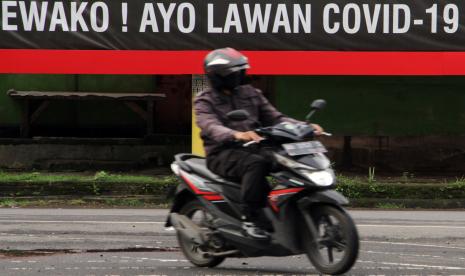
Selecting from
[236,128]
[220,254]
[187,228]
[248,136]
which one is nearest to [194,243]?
[187,228]

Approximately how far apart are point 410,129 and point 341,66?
2.73 m

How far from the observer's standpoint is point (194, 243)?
784 cm

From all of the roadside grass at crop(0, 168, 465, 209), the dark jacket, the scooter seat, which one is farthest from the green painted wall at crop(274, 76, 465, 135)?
the dark jacket

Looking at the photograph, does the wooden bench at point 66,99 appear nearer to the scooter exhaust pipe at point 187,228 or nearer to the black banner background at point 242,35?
the black banner background at point 242,35

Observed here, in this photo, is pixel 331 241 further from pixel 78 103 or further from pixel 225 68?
pixel 78 103

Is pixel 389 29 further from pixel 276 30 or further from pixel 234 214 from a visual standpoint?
pixel 234 214

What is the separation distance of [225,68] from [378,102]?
1200 centimetres

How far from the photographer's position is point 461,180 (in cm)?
1694

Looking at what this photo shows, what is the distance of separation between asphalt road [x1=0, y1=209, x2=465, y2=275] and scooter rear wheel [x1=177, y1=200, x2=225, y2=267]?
87 mm

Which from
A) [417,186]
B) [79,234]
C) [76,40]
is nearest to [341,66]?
[417,186]

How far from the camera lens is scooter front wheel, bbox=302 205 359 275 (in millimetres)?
6613

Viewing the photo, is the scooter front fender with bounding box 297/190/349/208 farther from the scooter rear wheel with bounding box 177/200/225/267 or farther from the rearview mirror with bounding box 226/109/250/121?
the scooter rear wheel with bounding box 177/200/225/267

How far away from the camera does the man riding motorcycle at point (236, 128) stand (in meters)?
7.12

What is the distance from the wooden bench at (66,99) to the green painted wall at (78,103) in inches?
6.9
